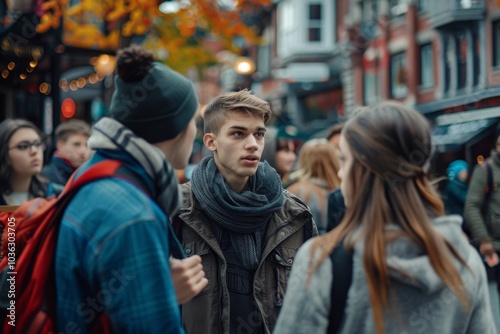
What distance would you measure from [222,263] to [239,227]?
0.20 m

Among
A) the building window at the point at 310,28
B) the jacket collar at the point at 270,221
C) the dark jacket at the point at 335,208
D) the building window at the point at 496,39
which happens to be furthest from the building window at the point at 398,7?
the jacket collar at the point at 270,221

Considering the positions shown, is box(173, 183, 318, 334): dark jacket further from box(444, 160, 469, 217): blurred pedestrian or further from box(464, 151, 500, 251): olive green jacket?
box(444, 160, 469, 217): blurred pedestrian

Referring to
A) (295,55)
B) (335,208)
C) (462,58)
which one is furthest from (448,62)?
(335,208)

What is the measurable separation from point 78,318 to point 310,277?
2.62ft

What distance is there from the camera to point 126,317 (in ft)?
9.07

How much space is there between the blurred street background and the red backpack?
21.8 feet

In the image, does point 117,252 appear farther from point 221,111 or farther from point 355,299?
point 221,111

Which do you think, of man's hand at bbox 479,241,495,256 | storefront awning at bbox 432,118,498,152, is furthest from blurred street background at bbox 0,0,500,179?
man's hand at bbox 479,241,495,256

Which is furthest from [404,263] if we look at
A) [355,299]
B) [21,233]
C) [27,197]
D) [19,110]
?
[19,110]

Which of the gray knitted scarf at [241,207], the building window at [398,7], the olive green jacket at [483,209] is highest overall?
the building window at [398,7]

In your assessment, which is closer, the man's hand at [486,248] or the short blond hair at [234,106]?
the short blond hair at [234,106]

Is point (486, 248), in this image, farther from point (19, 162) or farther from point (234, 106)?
point (19, 162)

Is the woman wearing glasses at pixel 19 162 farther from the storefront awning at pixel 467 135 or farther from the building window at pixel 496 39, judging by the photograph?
the building window at pixel 496 39

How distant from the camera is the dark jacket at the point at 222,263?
4125mm
